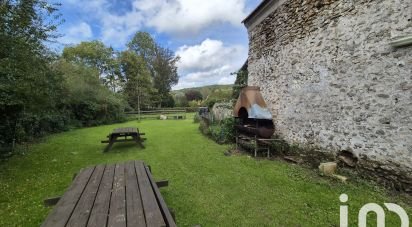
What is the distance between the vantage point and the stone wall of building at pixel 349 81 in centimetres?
400

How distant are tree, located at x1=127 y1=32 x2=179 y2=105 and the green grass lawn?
87.3ft

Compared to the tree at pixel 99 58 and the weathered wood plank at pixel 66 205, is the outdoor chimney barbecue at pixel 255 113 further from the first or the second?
the tree at pixel 99 58

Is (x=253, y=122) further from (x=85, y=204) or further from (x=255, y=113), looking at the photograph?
(x=85, y=204)

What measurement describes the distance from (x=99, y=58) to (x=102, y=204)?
3118 cm

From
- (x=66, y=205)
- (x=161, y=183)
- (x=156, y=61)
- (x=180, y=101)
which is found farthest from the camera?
(x=180, y=101)

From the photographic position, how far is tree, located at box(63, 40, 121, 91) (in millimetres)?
28359

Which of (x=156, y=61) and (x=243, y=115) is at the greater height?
(x=156, y=61)

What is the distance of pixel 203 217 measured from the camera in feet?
11.2

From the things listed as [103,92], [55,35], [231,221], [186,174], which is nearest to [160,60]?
[103,92]

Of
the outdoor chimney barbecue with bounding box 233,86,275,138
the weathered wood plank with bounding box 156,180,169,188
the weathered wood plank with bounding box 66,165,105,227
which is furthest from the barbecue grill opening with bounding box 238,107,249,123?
the weathered wood plank with bounding box 66,165,105,227

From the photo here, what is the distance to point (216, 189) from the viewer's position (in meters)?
4.52

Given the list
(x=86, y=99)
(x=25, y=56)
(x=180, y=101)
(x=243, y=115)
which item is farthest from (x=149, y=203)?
(x=180, y=101)

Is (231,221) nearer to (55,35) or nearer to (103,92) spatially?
(55,35)

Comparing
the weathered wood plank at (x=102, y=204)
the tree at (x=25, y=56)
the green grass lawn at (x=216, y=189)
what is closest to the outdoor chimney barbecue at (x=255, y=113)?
the green grass lawn at (x=216, y=189)
